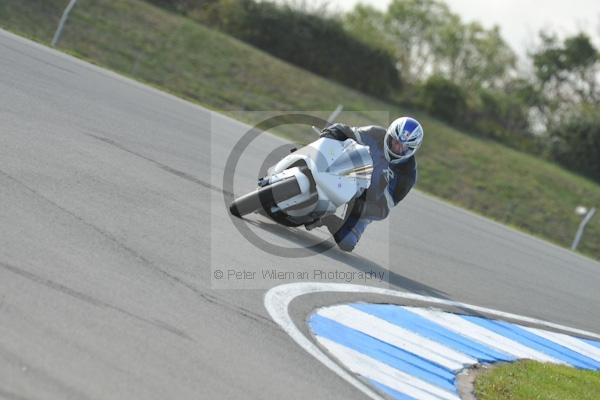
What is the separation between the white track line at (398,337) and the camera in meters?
6.77

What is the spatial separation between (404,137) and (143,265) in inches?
134

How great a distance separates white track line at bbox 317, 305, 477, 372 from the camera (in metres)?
6.77

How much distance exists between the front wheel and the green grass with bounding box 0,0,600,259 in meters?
14.4

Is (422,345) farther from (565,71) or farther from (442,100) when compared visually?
(565,71)

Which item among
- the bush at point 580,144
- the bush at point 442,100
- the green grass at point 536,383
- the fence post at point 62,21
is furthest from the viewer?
the bush at point 442,100

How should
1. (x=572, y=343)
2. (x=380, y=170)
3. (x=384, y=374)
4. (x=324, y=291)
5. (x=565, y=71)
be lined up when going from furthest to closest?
(x=565, y=71) → (x=572, y=343) → (x=380, y=170) → (x=324, y=291) → (x=384, y=374)

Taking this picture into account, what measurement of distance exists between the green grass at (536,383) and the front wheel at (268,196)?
241 cm

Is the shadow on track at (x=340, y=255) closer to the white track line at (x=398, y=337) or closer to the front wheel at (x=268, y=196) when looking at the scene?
the front wheel at (x=268, y=196)

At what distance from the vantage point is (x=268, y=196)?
26.8ft

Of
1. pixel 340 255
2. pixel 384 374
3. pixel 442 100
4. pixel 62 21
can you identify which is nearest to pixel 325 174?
pixel 340 255

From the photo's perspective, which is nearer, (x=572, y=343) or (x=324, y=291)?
(x=324, y=291)

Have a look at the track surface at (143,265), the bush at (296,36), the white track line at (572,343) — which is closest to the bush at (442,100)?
the bush at (296,36)

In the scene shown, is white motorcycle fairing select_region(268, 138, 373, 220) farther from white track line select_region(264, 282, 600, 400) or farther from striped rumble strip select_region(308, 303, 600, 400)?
striped rumble strip select_region(308, 303, 600, 400)

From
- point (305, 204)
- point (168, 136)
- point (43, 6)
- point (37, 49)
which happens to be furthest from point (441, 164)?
point (305, 204)
